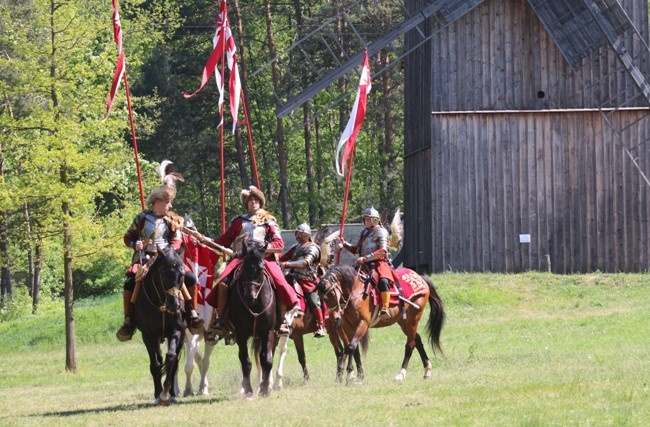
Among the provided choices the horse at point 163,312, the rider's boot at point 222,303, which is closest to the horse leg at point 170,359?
the horse at point 163,312

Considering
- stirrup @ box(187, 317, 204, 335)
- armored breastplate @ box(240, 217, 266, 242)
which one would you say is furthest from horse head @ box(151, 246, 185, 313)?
armored breastplate @ box(240, 217, 266, 242)

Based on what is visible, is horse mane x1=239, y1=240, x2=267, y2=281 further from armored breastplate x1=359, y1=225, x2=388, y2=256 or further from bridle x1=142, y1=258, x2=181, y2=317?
armored breastplate x1=359, y1=225, x2=388, y2=256

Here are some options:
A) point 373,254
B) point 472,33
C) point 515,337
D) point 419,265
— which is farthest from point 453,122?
point 373,254

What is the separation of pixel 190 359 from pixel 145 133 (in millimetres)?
37611

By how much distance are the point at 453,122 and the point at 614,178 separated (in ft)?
15.2

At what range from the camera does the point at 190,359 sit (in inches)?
810

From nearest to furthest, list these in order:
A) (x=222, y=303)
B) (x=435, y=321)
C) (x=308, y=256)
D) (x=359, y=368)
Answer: (x=222, y=303), (x=308, y=256), (x=359, y=368), (x=435, y=321)

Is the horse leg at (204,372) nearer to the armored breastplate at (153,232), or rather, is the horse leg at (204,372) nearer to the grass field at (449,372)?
the grass field at (449,372)

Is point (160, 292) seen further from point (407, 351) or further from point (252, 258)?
point (407, 351)

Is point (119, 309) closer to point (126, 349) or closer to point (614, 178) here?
point (126, 349)

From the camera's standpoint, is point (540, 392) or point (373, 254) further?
point (373, 254)

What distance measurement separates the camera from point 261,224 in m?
19.2

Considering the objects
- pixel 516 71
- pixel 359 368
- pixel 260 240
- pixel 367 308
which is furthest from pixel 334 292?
pixel 516 71

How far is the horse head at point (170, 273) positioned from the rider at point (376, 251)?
455 centimetres
